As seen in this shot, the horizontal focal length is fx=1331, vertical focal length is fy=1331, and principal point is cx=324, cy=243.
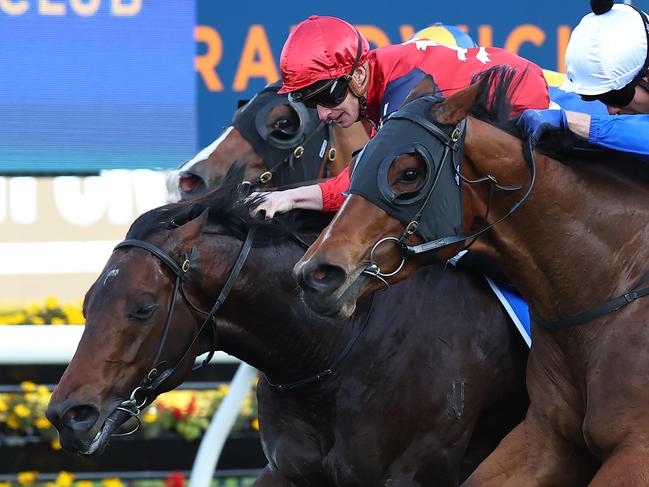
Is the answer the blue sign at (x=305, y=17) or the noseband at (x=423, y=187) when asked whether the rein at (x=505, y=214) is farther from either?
the blue sign at (x=305, y=17)

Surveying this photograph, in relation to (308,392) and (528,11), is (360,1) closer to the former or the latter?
(528,11)

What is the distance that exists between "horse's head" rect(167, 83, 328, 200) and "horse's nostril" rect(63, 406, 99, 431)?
1140mm

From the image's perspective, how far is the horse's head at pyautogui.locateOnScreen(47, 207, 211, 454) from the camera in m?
3.21

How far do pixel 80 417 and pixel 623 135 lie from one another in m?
1.44

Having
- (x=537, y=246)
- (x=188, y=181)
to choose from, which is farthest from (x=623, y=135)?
(x=188, y=181)

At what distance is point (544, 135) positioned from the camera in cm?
302

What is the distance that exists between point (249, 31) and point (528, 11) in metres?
1.25

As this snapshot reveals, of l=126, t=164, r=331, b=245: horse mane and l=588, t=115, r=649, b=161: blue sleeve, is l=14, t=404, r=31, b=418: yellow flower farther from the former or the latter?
l=588, t=115, r=649, b=161: blue sleeve

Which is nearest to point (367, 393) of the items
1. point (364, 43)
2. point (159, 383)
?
point (159, 383)

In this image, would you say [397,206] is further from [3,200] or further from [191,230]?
[3,200]

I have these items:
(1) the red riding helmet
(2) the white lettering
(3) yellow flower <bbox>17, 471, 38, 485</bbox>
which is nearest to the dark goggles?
(1) the red riding helmet

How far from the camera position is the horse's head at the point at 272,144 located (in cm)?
421

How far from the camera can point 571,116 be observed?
305cm

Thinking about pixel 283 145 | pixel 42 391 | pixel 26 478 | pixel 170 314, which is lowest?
pixel 26 478
